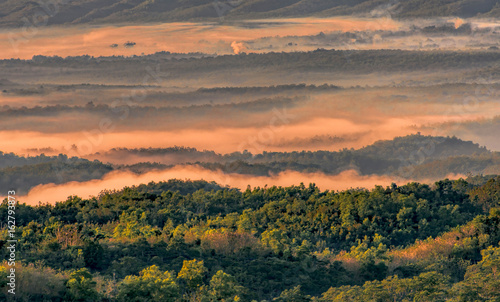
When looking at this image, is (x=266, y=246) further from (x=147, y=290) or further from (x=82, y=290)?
(x=82, y=290)

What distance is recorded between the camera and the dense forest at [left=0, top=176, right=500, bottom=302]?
66188 millimetres

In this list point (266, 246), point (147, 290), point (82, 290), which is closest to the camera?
point (82, 290)

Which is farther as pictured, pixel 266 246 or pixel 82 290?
pixel 266 246

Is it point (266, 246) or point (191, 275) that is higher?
point (191, 275)

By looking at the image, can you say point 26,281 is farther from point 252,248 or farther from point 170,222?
point 170,222

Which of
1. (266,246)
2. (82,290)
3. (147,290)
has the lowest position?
(266,246)

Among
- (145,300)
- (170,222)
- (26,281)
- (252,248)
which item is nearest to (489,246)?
(252,248)

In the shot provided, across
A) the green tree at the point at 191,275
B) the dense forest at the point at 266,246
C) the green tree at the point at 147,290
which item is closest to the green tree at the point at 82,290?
the dense forest at the point at 266,246

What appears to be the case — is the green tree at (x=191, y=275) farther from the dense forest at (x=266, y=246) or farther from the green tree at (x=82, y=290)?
the green tree at (x=82, y=290)

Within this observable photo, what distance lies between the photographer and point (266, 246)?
80.0 m

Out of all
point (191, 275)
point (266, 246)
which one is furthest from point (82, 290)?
point (266, 246)

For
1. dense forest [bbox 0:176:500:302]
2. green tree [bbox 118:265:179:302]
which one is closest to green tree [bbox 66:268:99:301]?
dense forest [bbox 0:176:500:302]

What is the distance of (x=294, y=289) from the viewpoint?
228 feet

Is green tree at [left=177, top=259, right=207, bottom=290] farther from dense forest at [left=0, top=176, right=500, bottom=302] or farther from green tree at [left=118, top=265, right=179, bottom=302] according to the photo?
green tree at [left=118, top=265, right=179, bottom=302]
